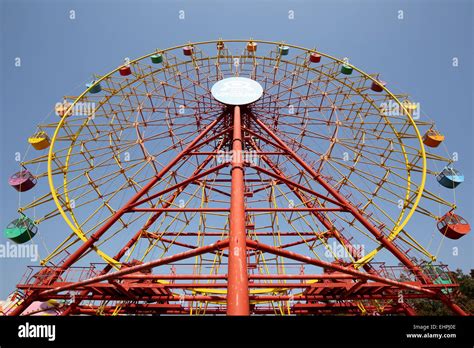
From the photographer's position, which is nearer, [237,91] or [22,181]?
[22,181]

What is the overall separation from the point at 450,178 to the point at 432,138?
268cm

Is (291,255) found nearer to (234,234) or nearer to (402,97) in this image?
(234,234)

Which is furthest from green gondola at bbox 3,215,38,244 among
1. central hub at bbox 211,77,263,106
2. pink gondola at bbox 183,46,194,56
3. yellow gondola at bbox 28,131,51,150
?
pink gondola at bbox 183,46,194,56

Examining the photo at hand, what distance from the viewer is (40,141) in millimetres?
18219

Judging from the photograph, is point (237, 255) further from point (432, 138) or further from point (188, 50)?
point (188, 50)

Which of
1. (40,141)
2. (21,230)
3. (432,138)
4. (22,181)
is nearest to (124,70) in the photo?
(40,141)

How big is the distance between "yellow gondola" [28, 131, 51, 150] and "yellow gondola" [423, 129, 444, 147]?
70.9 ft

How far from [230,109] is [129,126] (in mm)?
6336

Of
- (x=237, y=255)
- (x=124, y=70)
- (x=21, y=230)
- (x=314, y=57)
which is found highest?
(x=314, y=57)

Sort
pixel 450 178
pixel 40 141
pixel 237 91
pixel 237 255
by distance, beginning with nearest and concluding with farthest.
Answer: pixel 237 255, pixel 450 178, pixel 40 141, pixel 237 91

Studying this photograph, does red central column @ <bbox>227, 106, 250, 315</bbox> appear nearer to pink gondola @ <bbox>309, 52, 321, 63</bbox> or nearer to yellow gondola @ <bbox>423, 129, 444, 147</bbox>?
pink gondola @ <bbox>309, 52, 321, 63</bbox>
